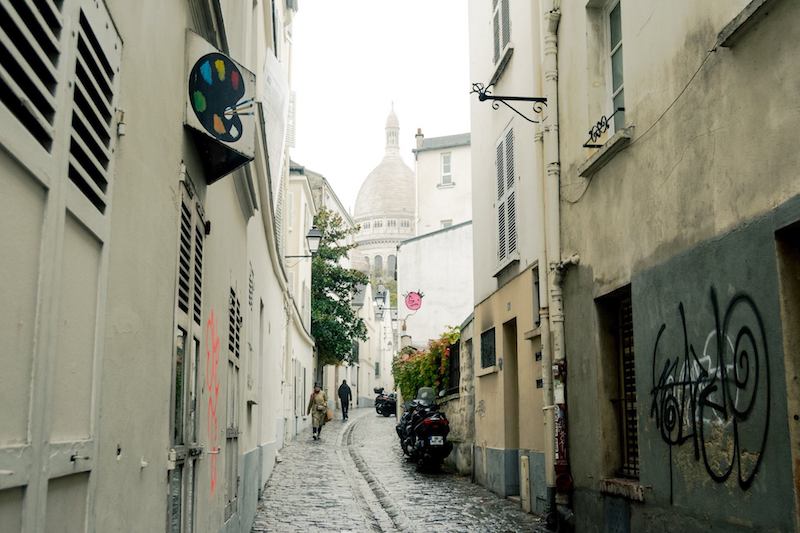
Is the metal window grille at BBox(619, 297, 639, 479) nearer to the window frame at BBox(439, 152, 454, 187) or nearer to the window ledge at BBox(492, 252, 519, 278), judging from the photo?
the window ledge at BBox(492, 252, 519, 278)

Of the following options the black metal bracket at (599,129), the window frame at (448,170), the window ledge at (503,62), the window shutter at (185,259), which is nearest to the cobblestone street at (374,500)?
the black metal bracket at (599,129)

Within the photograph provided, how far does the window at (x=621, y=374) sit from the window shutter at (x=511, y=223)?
3618 mm

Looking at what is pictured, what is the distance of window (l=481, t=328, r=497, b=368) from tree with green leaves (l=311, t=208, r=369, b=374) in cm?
2506

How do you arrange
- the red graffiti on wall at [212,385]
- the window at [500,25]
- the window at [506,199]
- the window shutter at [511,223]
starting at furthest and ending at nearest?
the window at [500,25] → the window at [506,199] → the window shutter at [511,223] → the red graffiti on wall at [212,385]

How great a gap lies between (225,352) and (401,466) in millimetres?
11533

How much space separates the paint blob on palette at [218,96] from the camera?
189 inches

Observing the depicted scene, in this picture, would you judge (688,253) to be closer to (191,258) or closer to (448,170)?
(191,258)

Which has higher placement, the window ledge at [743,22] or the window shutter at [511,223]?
the window shutter at [511,223]

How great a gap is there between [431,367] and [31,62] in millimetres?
18070

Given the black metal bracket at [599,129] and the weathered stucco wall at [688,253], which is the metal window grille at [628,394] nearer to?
the weathered stucco wall at [688,253]

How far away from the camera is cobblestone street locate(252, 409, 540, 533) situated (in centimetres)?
1018

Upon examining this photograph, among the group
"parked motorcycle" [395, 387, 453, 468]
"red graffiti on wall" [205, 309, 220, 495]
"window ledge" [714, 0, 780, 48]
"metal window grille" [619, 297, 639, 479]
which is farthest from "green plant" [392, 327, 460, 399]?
"window ledge" [714, 0, 780, 48]

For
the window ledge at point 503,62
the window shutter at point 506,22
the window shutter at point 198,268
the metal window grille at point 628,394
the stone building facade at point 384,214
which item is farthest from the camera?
the stone building facade at point 384,214

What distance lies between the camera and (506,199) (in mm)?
12766
